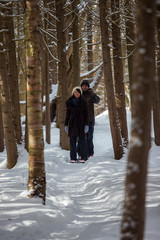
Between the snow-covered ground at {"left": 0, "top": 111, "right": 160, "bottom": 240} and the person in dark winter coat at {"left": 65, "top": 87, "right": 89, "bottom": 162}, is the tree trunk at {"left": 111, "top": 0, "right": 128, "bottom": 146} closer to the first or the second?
the person in dark winter coat at {"left": 65, "top": 87, "right": 89, "bottom": 162}

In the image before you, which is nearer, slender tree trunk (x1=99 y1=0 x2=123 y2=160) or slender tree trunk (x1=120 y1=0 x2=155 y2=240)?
slender tree trunk (x1=120 y1=0 x2=155 y2=240)

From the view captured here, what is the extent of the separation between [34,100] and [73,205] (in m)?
1.84

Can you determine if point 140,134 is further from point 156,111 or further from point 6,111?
point 156,111

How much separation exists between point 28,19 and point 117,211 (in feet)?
10.5

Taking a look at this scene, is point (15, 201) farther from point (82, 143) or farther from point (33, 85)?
point (82, 143)

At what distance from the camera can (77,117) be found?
26.0 ft

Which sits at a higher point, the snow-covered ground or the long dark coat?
the long dark coat

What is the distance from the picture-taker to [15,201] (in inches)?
149

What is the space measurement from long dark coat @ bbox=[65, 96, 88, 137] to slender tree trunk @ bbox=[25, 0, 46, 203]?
12.5 ft

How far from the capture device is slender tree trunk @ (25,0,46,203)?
3.99 meters

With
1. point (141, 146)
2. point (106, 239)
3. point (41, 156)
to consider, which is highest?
point (141, 146)

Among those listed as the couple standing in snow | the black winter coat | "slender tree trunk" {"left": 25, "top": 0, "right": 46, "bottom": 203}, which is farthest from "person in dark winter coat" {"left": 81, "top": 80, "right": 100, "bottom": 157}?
"slender tree trunk" {"left": 25, "top": 0, "right": 46, "bottom": 203}

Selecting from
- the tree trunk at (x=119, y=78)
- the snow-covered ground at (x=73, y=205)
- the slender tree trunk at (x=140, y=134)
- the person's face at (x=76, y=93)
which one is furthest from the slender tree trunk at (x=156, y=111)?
the slender tree trunk at (x=140, y=134)

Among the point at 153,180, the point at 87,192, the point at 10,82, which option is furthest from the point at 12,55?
the point at 153,180
